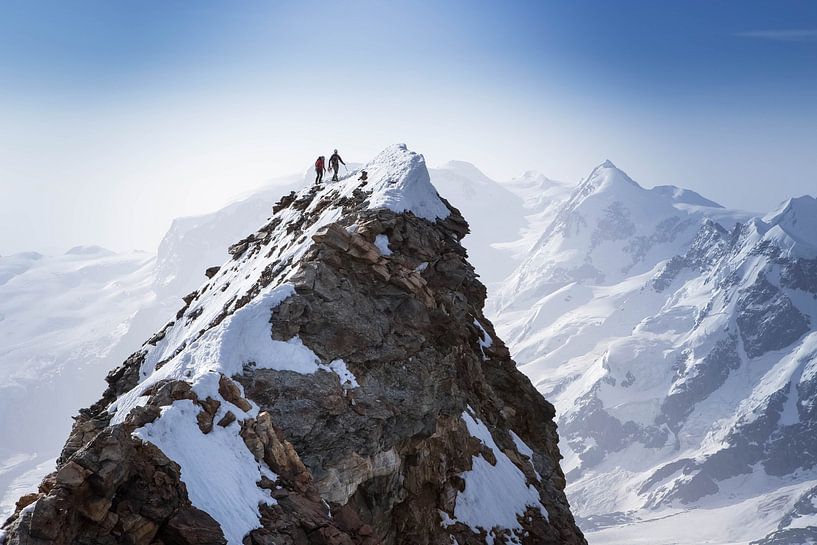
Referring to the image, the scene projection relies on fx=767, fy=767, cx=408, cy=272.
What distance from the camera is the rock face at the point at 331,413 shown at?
20250mm

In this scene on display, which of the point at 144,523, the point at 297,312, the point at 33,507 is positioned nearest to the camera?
the point at 33,507

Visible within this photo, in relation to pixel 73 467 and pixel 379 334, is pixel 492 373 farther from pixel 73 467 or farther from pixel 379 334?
pixel 73 467

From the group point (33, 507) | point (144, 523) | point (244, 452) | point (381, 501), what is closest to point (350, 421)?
point (381, 501)

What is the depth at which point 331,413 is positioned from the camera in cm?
2977

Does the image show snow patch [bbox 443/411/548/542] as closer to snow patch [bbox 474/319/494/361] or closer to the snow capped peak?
snow patch [bbox 474/319/494/361]

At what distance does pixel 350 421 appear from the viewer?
99.0ft

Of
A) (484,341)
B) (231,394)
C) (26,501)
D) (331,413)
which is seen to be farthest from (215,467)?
(484,341)

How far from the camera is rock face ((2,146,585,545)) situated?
66.4ft

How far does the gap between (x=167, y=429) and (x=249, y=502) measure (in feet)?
11.1

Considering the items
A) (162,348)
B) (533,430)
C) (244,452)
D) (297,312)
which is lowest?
(533,430)

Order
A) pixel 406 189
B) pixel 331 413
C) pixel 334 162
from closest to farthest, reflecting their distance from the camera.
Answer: pixel 331 413 < pixel 406 189 < pixel 334 162

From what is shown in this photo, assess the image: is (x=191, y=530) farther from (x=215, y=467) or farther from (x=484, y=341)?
(x=484, y=341)

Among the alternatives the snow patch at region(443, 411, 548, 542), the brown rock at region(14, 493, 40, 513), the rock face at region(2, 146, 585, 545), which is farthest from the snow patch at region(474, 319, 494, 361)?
the brown rock at region(14, 493, 40, 513)

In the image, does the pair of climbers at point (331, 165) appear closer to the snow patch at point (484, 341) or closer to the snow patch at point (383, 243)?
the snow patch at point (484, 341)
